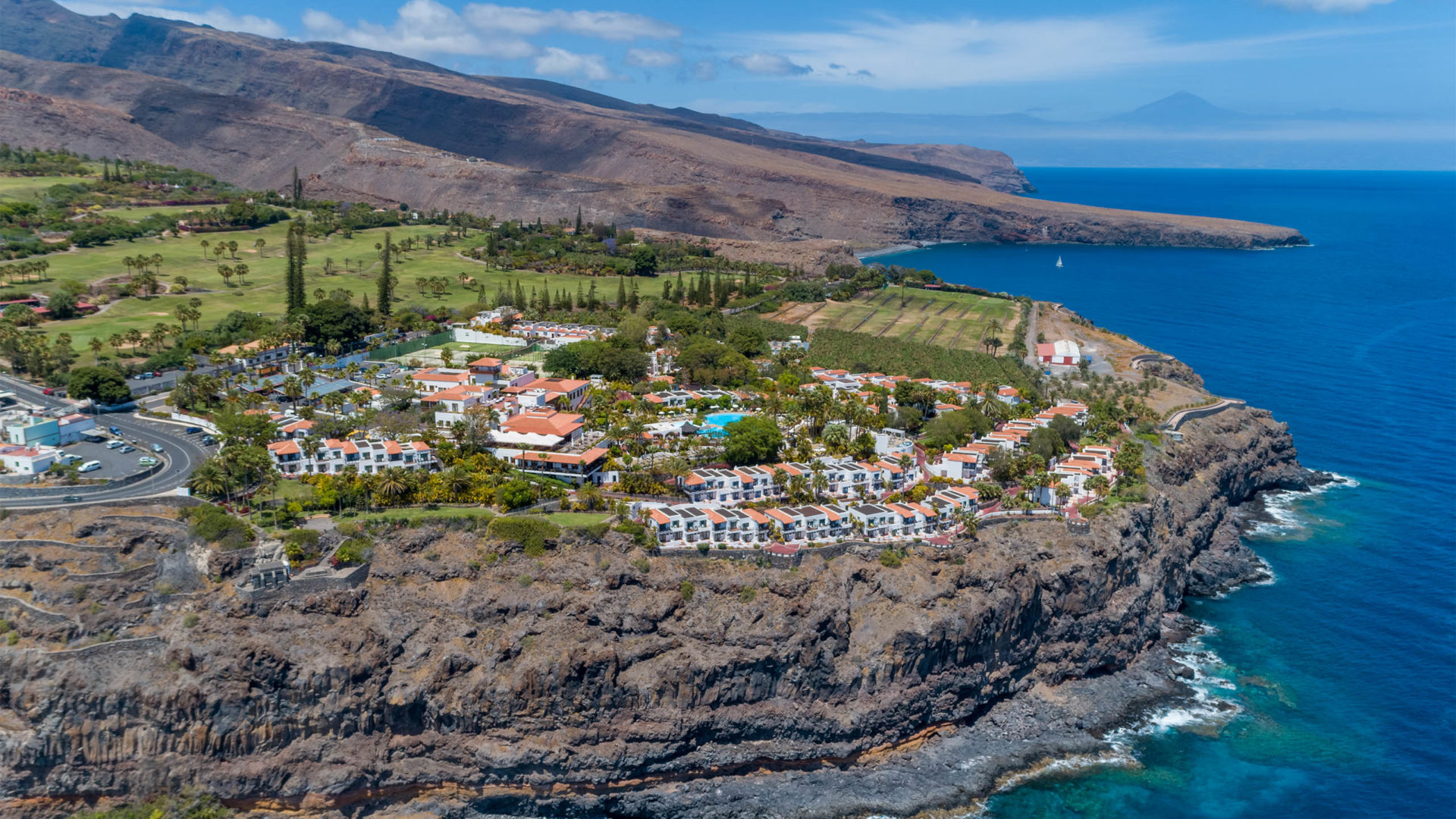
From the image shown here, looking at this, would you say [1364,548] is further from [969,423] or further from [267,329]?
[267,329]

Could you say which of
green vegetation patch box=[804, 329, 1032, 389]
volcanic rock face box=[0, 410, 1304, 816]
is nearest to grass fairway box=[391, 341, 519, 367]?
green vegetation patch box=[804, 329, 1032, 389]

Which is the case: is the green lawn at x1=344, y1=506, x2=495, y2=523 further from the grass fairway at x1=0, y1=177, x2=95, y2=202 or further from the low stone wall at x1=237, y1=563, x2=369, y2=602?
the grass fairway at x1=0, y1=177, x2=95, y2=202

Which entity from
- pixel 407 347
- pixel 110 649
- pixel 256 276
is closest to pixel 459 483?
pixel 110 649

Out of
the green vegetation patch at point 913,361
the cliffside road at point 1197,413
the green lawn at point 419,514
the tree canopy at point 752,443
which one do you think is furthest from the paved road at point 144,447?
the cliffside road at point 1197,413

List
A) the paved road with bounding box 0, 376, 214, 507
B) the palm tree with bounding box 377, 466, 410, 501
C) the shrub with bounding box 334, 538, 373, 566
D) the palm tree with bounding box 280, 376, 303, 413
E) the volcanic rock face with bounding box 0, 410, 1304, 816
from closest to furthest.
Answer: the volcanic rock face with bounding box 0, 410, 1304, 816 → the shrub with bounding box 334, 538, 373, 566 → the paved road with bounding box 0, 376, 214, 507 → the palm tree with bounding box 377, 466, 410, 501 → the palm tree with bounding box 280, 376, 303, 413

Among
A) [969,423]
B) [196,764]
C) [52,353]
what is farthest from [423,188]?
[196,764]
